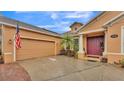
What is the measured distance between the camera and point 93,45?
218 inches

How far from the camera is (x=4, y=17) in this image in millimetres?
4695

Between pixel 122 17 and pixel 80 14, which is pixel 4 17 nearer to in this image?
pixel 80 14

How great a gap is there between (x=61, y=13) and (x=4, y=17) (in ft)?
7.40

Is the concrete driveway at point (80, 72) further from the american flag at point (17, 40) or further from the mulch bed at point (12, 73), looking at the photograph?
the american flag at point (17, 40)

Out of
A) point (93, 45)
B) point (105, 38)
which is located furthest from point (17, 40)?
point (105, 38)

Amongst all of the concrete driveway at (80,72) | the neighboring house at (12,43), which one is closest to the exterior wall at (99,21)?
the concrete driveway at (80,72)

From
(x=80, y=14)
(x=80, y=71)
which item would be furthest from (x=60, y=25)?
(x=80, y=71)

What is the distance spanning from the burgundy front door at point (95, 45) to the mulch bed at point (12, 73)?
292cm

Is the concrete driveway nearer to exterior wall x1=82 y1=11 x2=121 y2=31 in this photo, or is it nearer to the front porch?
the front porch

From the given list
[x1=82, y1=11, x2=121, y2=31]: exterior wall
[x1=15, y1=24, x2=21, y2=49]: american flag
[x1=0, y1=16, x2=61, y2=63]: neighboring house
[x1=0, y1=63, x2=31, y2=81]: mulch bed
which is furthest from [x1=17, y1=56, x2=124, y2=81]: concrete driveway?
[x1=82, y1=11, x2=121, y2=31]: exterior wall

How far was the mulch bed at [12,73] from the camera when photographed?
3764 mm

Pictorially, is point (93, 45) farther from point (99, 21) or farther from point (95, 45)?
point (99, 21)

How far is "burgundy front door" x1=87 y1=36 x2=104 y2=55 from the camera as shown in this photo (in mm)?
5041
